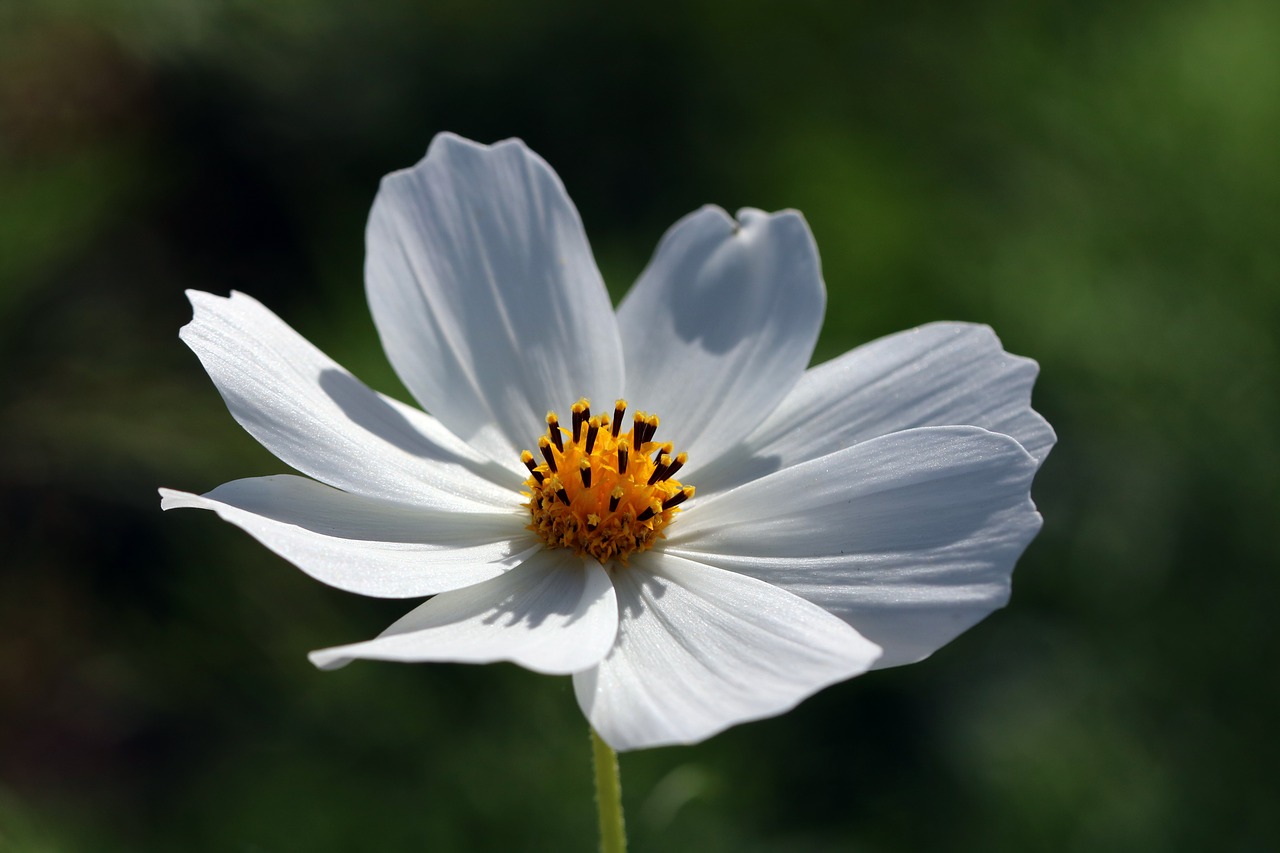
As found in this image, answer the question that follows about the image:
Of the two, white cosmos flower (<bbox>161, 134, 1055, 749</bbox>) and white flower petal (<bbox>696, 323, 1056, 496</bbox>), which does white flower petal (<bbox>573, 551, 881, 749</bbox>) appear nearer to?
white cosmos flower (<bbox>161, 134, 1055, 749</bbox>)

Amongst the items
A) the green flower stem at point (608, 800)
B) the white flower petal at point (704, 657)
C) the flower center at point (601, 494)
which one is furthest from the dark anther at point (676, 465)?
the green flower stem at point (608, 800)

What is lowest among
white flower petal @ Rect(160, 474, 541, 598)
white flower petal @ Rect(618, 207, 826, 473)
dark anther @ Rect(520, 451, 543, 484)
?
white flower petal @ Rect(160, 474, 541, 598)

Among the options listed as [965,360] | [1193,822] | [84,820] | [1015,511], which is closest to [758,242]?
[965,360]

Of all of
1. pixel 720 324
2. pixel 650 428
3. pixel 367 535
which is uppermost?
pixel 720 324

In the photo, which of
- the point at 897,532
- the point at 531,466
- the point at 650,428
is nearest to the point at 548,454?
the point at 531,466

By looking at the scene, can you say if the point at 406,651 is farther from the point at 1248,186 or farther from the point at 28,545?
the point at 1248,186

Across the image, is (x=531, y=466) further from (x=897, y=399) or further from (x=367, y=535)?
(x=897, y=399)

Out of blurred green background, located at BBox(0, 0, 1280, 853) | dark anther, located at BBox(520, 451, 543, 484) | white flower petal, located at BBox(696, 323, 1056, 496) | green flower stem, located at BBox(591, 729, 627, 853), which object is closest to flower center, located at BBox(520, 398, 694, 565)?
dark anther, located at BBox(520, 451, 543, 484)
